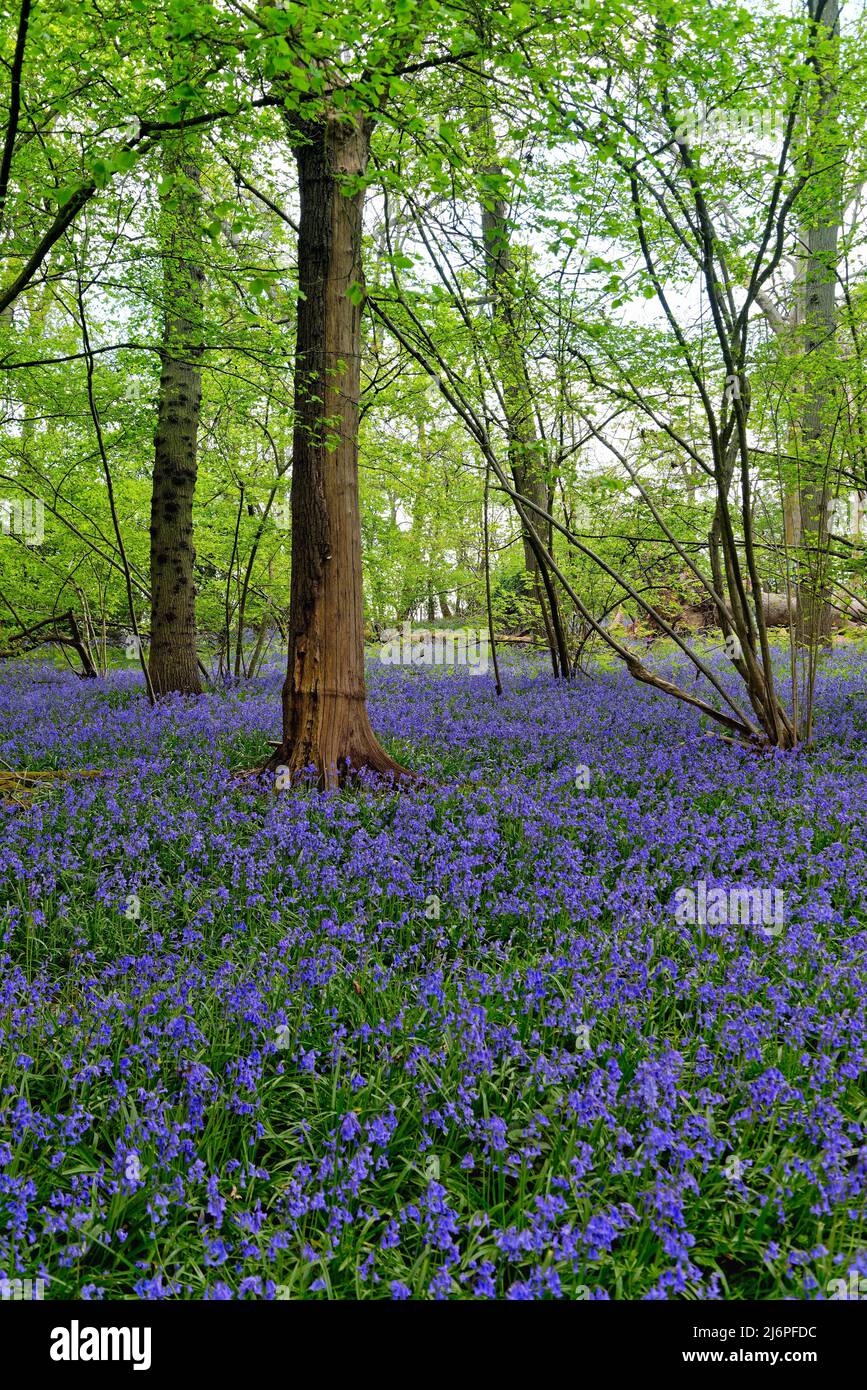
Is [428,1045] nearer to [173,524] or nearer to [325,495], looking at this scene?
[325,495]

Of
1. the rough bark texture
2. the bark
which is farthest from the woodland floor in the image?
the rough bark texture

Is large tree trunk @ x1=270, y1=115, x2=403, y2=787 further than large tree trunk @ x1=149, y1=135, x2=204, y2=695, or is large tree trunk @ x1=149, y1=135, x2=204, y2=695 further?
large tree trunk @ x1=149, y1=135, x2=204, y2=695

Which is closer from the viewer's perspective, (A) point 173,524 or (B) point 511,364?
(B) point 511,364

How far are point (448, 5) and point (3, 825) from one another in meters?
5.49

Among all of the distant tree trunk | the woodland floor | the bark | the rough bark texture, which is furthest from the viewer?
the rough bark texture

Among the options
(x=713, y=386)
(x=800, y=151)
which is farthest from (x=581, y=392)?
(x=800, y=151)

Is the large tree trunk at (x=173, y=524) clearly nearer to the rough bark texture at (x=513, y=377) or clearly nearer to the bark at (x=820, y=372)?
the rough bark texture at (x=513, y=377)

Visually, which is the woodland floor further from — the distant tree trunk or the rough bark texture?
the rough bark texture

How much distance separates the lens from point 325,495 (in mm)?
5836

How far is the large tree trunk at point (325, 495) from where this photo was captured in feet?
19.1

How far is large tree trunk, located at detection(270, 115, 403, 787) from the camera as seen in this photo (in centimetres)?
582

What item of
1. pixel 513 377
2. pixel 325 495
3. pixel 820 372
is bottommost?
pixel 325 495

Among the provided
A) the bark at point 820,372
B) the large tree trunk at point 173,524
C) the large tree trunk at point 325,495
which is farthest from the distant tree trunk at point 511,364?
the large tree trunk at point 173,524

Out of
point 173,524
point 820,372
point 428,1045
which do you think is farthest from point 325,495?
point 173,524
